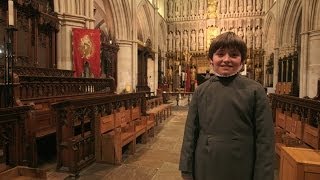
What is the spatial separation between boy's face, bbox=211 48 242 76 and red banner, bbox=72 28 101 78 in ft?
23.9

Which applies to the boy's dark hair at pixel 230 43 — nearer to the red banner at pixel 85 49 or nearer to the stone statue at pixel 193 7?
the red banner at pixel 85 49

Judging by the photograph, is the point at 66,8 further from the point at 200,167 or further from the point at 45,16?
the point at 200,167

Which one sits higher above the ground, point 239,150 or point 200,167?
point 239,150

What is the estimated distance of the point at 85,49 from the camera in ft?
27.9

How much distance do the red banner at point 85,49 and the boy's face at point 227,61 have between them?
7.29 m

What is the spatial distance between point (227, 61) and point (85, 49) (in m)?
7.47

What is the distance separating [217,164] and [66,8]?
27.2ft

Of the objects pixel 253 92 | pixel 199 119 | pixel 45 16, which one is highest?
pixel 45 16

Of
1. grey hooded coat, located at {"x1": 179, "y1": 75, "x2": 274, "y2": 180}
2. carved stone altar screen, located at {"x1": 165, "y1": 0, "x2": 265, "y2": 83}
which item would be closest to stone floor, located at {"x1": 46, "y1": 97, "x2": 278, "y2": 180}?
grey hooded coat, located at {"x1": 179, "y1": 75, "x2": 274, "y2": 180}

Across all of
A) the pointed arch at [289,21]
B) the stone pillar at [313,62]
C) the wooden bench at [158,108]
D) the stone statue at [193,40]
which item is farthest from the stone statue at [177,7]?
the wooden bench at [158,108]

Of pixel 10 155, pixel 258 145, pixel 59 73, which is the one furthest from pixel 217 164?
pixel 59 73

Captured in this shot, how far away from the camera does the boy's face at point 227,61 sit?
66.2 inches

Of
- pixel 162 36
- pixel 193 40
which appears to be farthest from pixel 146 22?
pixel 193 40

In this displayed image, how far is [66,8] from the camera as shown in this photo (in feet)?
28.1
